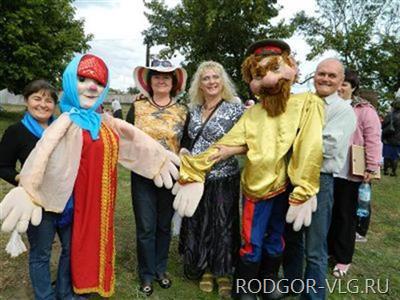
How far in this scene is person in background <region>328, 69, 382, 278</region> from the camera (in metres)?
3.63

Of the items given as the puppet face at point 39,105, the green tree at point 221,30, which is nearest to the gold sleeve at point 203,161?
the puppet face at point 39,105

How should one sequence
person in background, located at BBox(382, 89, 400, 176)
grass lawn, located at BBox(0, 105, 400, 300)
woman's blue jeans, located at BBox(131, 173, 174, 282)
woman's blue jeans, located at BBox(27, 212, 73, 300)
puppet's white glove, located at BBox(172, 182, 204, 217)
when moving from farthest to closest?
person in background, located at BBox(382, 89, 400, 176), grass lawn, located at BBox(0, 105, 400, 300), woman's blue jeans, located at BBox(131, 173, 174, 282), puppet's white glove, located at BBox(172, 182, 204, 217), woman's blue jeans, located at BBox(27, 212, 73, 300)

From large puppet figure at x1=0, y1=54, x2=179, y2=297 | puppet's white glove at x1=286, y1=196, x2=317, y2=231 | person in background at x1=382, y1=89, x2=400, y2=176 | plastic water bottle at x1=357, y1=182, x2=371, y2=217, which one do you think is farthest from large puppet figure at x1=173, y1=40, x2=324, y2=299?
person in background at x1=382, y1=89, x2=400, y2=176

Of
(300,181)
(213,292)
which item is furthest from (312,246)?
(213,292)

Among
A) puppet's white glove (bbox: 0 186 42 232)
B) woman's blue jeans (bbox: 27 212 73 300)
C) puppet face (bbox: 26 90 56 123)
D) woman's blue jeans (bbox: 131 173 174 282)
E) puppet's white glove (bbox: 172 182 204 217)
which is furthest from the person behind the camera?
woman's blue jeans (bbox: 131 173 174 282)

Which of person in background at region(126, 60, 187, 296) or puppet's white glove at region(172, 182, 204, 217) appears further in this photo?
person in background at region(126, 60, 187, 296)

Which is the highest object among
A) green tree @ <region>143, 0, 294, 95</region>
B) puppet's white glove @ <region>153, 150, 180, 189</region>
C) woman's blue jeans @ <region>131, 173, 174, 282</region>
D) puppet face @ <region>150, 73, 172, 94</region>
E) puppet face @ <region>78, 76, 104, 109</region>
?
green tree @ <region>143, 0, 294, 95</region>

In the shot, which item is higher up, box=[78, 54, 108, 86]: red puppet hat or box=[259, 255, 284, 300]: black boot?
box=[78, 54, 108, 86]: red puppet hat

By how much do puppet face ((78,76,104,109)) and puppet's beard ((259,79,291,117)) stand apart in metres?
1.15

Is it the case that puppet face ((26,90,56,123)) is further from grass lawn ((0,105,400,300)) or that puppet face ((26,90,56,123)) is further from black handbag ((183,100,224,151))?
grass lawn ((0,105,400,300))

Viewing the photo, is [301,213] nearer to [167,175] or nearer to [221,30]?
[167,175]

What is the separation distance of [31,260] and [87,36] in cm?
1659

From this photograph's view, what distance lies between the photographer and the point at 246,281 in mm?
3025

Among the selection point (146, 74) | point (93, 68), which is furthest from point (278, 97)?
point (93, 68)
